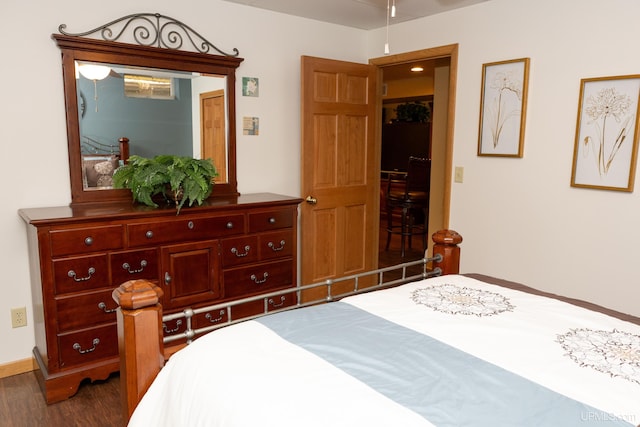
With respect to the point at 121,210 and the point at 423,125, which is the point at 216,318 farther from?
the point at 423,125

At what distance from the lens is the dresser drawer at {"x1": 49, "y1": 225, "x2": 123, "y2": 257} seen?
2.41 m

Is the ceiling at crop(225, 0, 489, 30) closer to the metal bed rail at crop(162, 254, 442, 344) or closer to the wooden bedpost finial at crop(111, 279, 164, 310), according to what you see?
the metal bed rail at crop(162, 254, 442, 344)

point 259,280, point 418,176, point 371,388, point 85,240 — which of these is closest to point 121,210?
point 85,240

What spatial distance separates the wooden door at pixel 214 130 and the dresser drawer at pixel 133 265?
0.94 m

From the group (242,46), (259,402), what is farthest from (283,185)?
(259,402)

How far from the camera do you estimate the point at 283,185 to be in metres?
3.89

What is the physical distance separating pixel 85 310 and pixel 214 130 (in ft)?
5.04

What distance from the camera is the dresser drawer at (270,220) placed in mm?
3148

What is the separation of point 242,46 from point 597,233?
9.00ft

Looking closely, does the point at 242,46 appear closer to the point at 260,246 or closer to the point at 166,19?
the point at 166,19

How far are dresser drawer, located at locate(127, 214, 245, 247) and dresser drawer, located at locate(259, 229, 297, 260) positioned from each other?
20cm

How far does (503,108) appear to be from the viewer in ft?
10.8

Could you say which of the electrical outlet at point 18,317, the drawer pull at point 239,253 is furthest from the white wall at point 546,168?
the electrical outlet at point 18,317

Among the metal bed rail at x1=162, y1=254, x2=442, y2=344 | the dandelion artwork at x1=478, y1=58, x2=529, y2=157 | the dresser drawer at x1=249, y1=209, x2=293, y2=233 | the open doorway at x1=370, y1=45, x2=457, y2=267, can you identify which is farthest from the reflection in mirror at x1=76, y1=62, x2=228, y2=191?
the dandelion artwork at x1=478, y1=58, x2=529, y2=157
